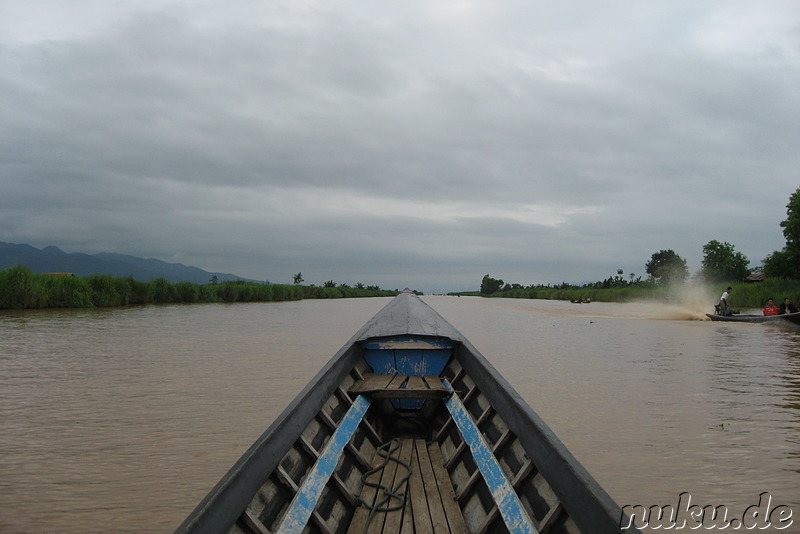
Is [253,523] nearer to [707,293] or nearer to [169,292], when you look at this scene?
[169,292]

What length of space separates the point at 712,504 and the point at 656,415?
258 cm

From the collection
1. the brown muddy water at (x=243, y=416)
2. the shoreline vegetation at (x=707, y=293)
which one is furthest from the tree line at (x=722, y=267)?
the brown muddy water at (x=243, y=416)

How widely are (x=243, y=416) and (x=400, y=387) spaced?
8.33ft

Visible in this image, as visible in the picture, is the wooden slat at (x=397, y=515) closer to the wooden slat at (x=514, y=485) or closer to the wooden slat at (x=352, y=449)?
the wooden slat at (x=352, y=449)

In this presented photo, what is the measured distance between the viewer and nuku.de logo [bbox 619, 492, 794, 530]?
3344 mm

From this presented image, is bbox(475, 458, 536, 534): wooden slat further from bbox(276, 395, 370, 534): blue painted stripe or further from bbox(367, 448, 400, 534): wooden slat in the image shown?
bbox(276, 395, 370, 534): blue painted stripe

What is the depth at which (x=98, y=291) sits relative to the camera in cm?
2211

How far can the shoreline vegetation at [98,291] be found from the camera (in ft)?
61.6

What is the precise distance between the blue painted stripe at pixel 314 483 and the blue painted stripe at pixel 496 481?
0.75 metres

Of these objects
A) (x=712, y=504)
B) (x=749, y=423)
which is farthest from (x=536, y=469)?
(x=749, y=423)

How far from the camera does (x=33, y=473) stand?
403 cm

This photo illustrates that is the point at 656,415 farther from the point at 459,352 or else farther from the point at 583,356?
the point at 583,356

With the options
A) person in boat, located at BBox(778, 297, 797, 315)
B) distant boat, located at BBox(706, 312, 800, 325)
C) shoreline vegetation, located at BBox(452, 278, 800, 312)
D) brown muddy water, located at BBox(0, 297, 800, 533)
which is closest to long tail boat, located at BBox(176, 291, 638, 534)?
brown muddy water, located at BBox(0, 297, 800, 533)

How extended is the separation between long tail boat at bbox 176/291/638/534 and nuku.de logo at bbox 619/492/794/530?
1.26 meters
